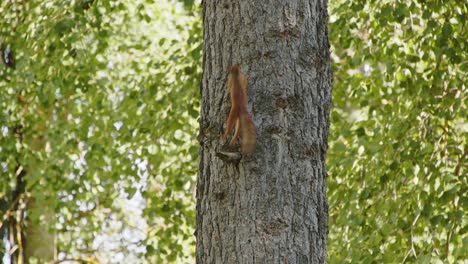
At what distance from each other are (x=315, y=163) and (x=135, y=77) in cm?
677

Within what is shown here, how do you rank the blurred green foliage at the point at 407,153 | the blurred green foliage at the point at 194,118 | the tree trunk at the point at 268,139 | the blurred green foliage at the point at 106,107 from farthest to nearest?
the blurred green foliage at the point at 106,107
the blurred green foliage at the point at 194,118
the blurred green foliage at the point at 407,153
the tree trunk at the point at 268,139

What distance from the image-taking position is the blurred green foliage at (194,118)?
5.62 meters

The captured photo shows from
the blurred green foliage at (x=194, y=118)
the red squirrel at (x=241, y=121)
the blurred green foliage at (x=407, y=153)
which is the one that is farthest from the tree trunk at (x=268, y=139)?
the blurred green foliage at (x=407, y=153)

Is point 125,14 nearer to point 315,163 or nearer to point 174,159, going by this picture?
point 174,159

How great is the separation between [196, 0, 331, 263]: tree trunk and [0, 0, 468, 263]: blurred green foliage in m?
2.34

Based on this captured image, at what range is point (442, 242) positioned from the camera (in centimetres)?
569

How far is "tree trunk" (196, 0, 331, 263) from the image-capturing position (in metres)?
2.54

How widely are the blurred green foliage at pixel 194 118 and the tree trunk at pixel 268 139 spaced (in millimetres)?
2343

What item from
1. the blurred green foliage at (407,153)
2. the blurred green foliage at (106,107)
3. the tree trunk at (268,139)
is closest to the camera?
the tree trunk at (268,139)

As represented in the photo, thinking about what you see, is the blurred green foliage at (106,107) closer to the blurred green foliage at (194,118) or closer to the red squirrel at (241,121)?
the blurred green foliage at (194,118)

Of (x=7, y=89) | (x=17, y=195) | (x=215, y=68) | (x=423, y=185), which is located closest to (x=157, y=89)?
(x=7, y=89)

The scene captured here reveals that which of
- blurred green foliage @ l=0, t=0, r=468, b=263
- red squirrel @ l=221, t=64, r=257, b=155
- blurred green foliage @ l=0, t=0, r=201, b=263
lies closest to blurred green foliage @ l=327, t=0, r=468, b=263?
blurred green foliage @ l=0, t=0, r=468, b=263

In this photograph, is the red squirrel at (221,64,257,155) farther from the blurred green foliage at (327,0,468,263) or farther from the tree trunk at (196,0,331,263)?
the blurred green foliage at (327,0,468,263)

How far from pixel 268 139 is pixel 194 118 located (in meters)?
4.13
